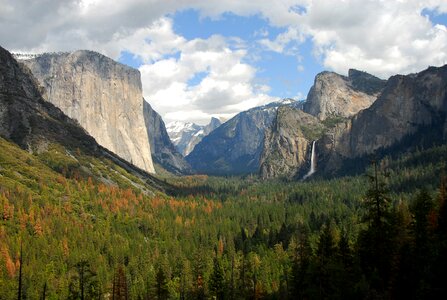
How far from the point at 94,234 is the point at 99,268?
31.5 m

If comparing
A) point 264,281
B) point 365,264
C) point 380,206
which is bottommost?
point 264,281

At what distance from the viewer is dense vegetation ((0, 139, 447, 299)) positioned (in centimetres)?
5238

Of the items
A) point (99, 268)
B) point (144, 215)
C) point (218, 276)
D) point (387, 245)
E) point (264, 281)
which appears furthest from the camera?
point (144, 215)

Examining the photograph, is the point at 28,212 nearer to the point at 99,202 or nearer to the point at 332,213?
the point at 99,202

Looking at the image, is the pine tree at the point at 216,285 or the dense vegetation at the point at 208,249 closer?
the dense vegetation at the point at 208,249

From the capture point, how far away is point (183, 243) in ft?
497

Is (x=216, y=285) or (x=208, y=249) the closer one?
(x=216, y=285)

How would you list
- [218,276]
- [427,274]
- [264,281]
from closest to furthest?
[427,274] < [218,276] < [264,281]

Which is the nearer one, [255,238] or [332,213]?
[255,238]

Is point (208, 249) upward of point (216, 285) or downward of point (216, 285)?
upward

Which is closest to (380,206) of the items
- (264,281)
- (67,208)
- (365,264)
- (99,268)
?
(365,264)

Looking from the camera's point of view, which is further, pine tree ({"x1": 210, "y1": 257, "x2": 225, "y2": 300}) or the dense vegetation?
pine tree ({"x1": 210, "y1": 257, "x2": 225, "y2": 300})

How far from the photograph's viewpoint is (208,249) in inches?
5595

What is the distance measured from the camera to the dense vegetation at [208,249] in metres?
52.4
